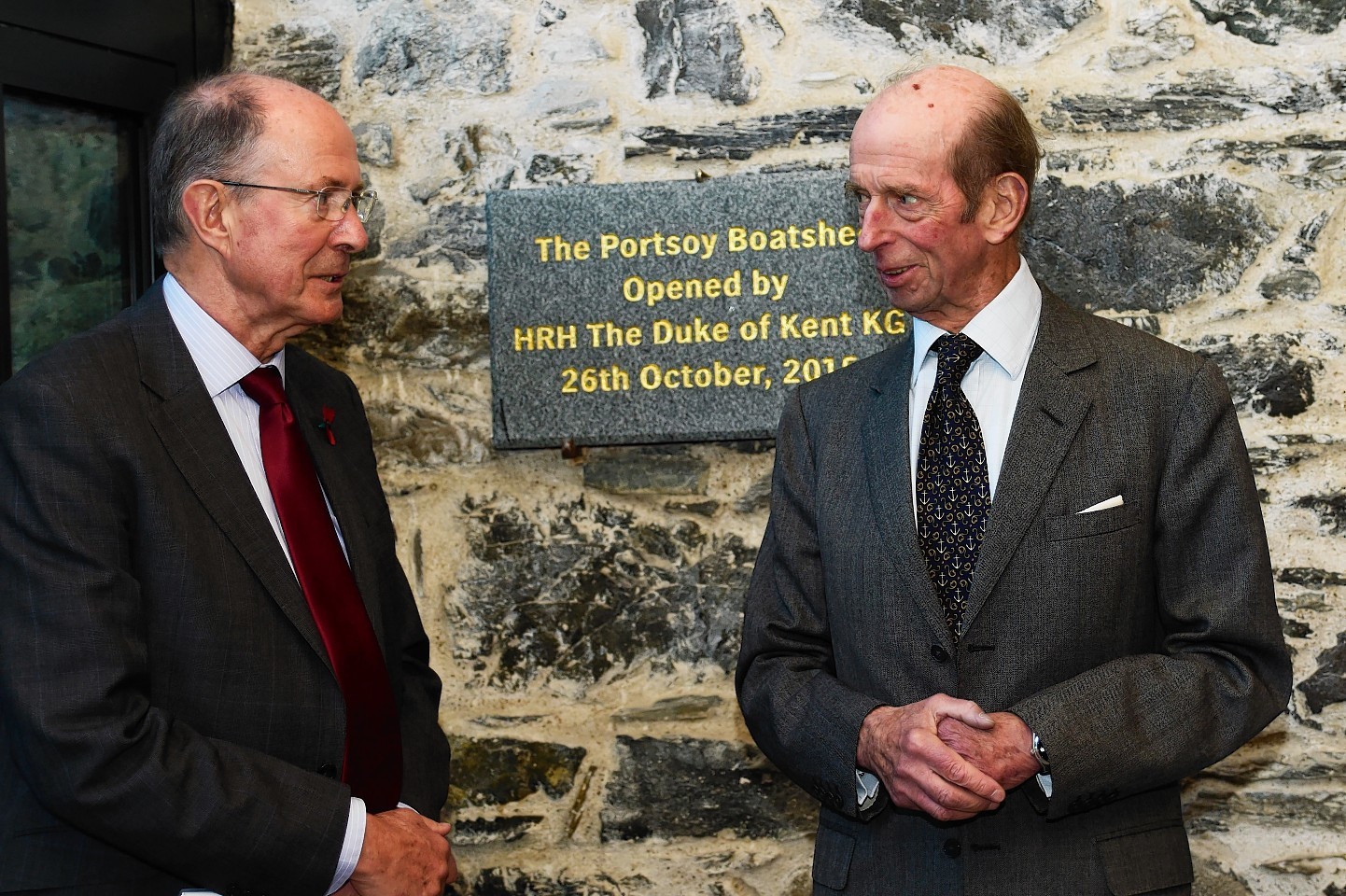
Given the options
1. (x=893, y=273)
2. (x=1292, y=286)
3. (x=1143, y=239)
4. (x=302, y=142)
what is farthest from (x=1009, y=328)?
(x=302, y=142)

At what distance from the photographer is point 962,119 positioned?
191cm

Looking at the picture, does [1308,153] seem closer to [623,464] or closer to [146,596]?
[623,464]

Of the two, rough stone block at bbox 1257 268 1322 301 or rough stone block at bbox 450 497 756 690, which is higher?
rough stone block at bbox 1257 268 1322 301

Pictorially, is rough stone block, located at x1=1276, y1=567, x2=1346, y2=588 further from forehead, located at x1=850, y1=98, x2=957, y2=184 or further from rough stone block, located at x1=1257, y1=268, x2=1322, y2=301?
forehead, located at x1=850, y1=98, x2=957, y2=184

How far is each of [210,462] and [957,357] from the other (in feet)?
3.41

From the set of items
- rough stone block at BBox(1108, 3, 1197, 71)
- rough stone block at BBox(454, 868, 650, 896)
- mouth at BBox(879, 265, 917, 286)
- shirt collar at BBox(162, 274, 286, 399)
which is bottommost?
rough stone block at BBox(454, 868, 650, 896)

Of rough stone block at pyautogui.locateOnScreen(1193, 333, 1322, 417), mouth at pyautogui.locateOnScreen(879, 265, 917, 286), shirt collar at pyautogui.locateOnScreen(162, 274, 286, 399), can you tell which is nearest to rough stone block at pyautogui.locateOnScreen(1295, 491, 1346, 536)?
rough stone block at pyautogui.locateOnScreen(1193, 333, 1322, 417)

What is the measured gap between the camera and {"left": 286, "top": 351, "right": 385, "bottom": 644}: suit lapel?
1.96 m

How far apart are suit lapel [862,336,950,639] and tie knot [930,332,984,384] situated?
0.22 feet

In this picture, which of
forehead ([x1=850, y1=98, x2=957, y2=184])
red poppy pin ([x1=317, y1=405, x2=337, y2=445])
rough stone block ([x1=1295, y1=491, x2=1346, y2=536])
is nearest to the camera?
forehead ([x1=850, y1=98, x2=957, y2=184])

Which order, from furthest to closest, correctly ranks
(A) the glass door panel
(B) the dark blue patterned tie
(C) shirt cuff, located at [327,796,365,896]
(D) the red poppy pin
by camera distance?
(A) the glass door panel → (D) the red poppy pin → (B) the dark blue patterned tie → (C) shirt cuff, located at [327,796,365,896]

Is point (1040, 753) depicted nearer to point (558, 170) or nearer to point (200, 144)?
point (200, 144)

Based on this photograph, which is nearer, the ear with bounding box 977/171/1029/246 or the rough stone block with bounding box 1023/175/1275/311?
the ear with bounding box 977/171/1029/246

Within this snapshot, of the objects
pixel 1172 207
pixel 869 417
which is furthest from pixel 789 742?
→ pixel 1172 207
